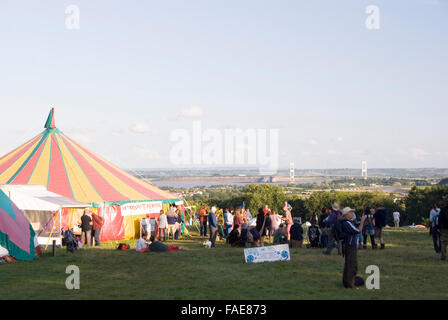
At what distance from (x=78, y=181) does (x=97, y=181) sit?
33.1 inches

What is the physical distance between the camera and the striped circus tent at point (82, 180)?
19906 mm

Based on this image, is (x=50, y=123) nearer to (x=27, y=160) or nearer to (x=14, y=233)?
(x=27, y=160)

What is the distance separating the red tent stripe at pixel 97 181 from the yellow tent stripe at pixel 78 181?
0.18 m

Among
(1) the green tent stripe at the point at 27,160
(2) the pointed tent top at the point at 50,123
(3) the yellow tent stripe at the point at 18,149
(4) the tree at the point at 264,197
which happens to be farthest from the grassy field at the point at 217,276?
(4) the tree at the point at 264,197

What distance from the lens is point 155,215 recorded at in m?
21.8

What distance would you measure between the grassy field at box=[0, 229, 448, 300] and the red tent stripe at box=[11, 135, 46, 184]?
654cm

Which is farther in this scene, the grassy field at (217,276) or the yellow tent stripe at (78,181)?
the yellow tent stripe at (78,181)

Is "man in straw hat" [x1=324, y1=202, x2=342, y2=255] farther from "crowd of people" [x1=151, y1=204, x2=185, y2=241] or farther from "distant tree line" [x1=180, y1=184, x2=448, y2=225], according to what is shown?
"distant tree line" [x1=180, y1=184, x2=448, y2=225]

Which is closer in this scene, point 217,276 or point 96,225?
point 217,276

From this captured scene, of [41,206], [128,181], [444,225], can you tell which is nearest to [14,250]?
[41,206]

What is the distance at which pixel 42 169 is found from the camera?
2097cm

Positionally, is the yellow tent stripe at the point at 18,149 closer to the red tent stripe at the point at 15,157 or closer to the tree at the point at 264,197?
the red tent stripe at the point at 15,157

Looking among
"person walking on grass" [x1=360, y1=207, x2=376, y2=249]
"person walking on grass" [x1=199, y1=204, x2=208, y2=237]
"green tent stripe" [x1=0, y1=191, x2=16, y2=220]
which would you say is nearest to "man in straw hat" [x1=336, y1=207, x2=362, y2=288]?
"person walking on grass" [x1=360, y1=207, x2=376, y2=249]

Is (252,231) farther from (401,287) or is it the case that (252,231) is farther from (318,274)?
(401,287)
